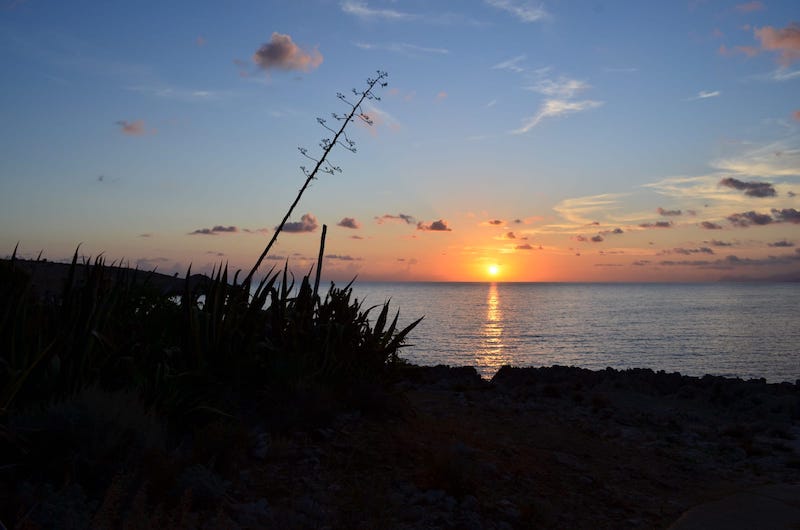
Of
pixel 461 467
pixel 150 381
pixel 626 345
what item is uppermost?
pixel 150 381

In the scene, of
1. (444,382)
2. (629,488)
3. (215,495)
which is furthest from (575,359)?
(215,495)

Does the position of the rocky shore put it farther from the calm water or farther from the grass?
the calm water

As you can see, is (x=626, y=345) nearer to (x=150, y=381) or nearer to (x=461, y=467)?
(x=461, y=467)

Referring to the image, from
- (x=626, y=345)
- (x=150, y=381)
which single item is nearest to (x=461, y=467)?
(x=150, y=381)

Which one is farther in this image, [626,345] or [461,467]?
[626,345]

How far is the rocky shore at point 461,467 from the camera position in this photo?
4.48m

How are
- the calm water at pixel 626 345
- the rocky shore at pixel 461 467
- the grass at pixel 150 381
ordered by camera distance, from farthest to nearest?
the calm water at pixel 626 345 → the rocky shore at pixel 461 467 → the grass at pixel 150 381

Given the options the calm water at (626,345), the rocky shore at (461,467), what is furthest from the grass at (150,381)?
the calm water at (626,345)

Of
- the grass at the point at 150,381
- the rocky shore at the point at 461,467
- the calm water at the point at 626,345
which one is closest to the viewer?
the grass at the point at 150,381

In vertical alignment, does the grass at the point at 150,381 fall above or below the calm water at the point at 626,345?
above

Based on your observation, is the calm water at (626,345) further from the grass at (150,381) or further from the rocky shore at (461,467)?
the grass at (150,381)

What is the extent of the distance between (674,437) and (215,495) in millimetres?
8201

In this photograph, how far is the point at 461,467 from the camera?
17.7 ft

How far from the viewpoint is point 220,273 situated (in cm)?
700
